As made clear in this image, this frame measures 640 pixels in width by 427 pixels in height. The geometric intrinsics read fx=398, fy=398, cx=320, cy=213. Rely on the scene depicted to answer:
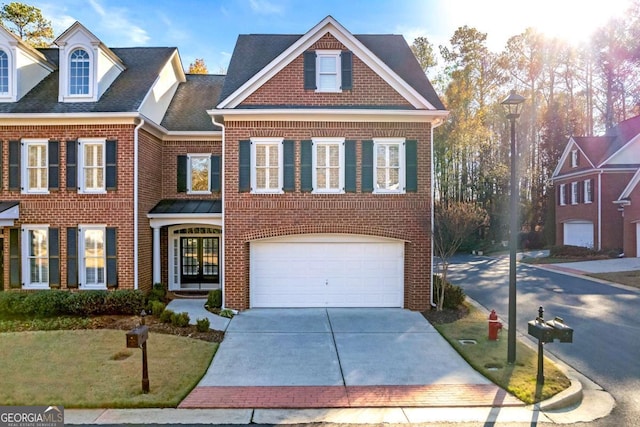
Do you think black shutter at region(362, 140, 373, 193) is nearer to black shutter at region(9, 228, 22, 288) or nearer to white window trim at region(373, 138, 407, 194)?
white window trim at region(373, 138, 407, 194)

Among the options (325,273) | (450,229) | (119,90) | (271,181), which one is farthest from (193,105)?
(450,229)

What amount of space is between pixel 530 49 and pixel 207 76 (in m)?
29.7

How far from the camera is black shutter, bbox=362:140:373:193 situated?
12539mm

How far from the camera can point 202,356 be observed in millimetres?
8430

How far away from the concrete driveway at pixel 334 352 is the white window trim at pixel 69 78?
8.80 metres

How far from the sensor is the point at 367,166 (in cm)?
1257

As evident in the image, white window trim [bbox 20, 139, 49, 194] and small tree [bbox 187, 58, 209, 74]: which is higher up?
small tree [bbox 187, 58, 209, 74]

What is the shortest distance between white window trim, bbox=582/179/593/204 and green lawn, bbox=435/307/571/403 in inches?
862

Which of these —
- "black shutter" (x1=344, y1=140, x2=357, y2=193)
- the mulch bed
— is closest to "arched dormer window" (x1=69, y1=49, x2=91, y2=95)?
the mulch bed

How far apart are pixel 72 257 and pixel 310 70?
967 centimetres

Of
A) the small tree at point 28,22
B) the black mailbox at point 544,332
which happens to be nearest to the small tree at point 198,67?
the small tree at point 28,22

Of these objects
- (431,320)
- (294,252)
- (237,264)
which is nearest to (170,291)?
(237,264)

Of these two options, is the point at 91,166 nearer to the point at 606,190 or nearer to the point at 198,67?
the point at 198,67

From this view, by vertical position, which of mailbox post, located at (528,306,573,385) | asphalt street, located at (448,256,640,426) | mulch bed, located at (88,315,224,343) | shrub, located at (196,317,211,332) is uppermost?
mailbox post, located at (528,306,573,385)
